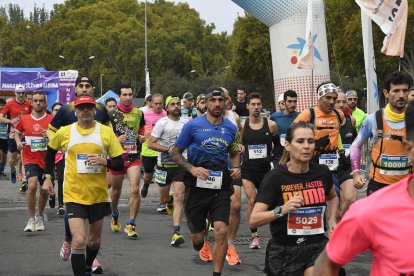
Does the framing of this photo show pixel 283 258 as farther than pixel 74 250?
No

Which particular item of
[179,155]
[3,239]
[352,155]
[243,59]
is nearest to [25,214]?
[3,239]

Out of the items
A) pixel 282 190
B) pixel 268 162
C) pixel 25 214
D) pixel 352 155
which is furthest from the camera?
pixel 25 214

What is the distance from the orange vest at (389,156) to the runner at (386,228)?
4601mm

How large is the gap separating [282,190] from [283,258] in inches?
18.2

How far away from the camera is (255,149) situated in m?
10.0

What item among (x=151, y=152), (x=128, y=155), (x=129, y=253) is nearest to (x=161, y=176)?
(x=128, y=155)

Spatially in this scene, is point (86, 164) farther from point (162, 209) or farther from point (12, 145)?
point (12, 145)

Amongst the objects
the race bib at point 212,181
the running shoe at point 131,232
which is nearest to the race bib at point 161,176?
the running shoe at point 131,232

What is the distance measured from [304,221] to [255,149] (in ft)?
14.7

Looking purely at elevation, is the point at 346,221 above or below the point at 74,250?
above

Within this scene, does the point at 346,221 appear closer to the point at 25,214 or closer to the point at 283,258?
the point at 283,258

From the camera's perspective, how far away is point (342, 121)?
9070 mm

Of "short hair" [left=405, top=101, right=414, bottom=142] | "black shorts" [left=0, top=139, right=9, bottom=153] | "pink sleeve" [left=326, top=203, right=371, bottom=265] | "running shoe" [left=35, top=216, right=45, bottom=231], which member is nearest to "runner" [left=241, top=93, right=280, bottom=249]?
"running shoe" [left=35, top=216, right=45, bottom=231]

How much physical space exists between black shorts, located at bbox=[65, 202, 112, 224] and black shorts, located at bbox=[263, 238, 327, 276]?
215cm
